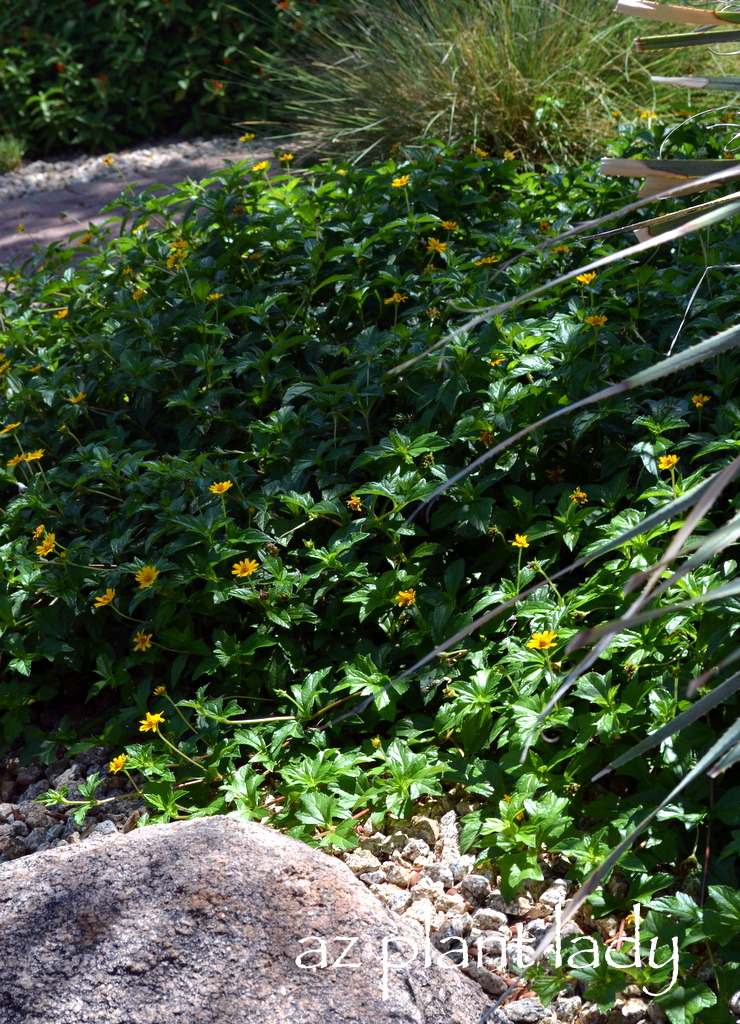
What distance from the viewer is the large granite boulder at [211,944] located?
1533 millimetres

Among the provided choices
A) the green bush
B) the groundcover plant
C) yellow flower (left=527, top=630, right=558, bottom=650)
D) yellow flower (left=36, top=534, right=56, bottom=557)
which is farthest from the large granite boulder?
the green bush

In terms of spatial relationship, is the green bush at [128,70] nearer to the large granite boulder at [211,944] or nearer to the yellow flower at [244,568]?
the yellow flower at [244,568]

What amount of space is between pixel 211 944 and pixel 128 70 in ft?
26.5

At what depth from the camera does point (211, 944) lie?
1.62 m

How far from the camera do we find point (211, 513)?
260 cm

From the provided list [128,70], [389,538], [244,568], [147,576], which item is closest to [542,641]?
[389,538]

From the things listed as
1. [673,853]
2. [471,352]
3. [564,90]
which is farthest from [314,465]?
[564,90]

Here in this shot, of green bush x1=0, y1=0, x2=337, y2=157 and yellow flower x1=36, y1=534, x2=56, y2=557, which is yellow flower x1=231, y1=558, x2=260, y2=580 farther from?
green bush x1=0, y1=0, x2=337, y2=157

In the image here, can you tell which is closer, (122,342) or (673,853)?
(673,853)

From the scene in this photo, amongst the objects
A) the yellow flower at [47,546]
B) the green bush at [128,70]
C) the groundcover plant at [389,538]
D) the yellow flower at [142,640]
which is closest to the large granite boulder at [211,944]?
the groundcover plant at [389,538]

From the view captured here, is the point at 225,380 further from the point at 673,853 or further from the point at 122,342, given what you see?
the point at 673,853

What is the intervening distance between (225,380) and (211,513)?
0.78m

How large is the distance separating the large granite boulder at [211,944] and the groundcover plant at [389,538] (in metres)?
0.27

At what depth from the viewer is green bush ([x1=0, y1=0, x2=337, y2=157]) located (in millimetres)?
7973
